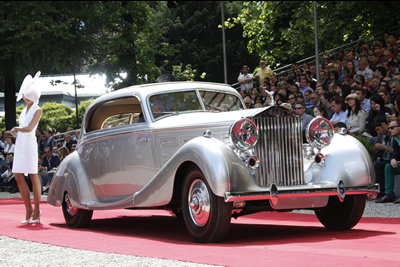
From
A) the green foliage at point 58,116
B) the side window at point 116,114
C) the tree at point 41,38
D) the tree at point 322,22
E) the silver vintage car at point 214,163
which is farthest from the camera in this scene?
the green foliage at point 58,116

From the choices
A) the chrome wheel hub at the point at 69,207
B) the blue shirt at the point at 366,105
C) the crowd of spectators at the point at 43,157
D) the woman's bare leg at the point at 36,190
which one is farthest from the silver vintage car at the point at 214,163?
the crowd of spectators at the point at 43,157

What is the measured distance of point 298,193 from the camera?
6.56 m

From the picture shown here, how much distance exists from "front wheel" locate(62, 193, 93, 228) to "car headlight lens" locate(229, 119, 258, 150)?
3210 mm

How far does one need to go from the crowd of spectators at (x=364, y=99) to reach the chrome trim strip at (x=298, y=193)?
1.32 m

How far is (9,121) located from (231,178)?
2049 centimetres

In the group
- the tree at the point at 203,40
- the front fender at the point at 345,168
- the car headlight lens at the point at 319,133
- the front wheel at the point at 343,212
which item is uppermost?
the tree at the point at 203,40

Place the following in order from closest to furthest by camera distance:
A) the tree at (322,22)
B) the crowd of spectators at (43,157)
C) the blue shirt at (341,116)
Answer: the blue shirt at (341,116) → the crowd of spectators at (43,157) → the tree at (322,22)

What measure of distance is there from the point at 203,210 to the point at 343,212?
73.3 inches

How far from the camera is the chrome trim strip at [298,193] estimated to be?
6.21 meters

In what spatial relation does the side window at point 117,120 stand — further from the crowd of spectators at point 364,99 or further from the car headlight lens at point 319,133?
the car headlight lens at point 319,133

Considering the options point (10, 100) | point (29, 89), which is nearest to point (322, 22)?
point (10, 100)

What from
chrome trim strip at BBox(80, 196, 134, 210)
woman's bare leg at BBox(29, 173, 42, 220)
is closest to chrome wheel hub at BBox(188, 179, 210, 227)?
chrome trim strip at BBox(80, 196, 134, 210)

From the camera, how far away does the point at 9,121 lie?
82.6ft

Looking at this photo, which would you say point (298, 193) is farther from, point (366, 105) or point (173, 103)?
point (366, 105)
